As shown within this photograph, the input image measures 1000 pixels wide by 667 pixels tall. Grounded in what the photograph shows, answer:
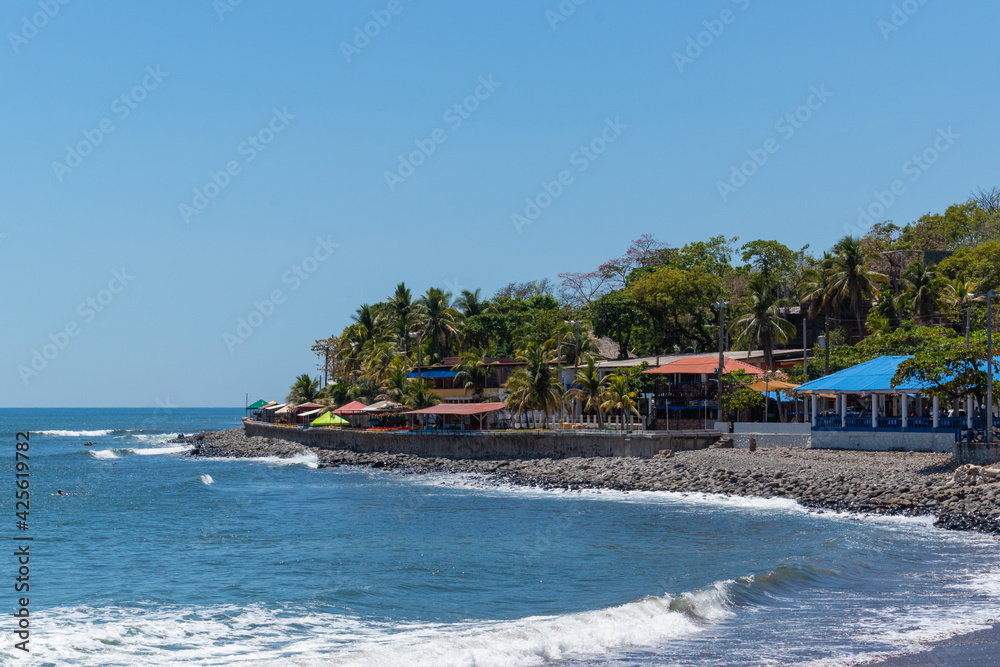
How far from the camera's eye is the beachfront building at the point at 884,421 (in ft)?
136

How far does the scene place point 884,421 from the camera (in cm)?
4388

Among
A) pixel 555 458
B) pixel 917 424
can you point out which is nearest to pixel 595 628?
pixel 917 424

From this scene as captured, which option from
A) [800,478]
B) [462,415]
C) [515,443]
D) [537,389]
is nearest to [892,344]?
[800,478]

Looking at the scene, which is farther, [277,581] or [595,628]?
[277,581]

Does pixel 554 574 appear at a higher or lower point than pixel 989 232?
lower

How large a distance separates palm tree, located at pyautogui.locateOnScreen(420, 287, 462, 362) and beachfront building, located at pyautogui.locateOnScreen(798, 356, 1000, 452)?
2164 inches

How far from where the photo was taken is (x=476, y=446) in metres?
61.3

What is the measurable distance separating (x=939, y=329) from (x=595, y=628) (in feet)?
147

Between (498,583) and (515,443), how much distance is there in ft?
109

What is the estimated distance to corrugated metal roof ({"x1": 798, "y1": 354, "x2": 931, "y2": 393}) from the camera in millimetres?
42531

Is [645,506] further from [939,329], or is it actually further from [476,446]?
[939,329]

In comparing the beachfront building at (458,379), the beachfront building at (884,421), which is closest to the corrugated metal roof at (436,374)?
the beachfront building at (458,379)

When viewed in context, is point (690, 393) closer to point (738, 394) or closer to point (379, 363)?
point (738, 394)

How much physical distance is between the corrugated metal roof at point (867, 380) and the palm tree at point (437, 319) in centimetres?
5597
